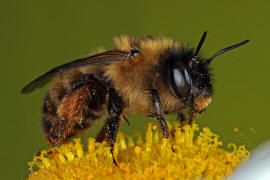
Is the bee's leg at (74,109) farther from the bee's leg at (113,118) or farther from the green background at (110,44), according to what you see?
the green background at (110,44)

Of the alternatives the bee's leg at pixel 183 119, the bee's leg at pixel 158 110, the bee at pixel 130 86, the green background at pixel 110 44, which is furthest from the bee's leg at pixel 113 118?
the green background at pixel 110 44

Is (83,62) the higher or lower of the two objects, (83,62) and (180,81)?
the higher

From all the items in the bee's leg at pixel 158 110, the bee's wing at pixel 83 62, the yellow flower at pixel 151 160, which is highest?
the bee's wing at pixel 83 62

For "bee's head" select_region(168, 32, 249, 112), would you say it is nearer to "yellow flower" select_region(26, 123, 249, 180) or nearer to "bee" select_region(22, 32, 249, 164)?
"bee" select_region(22, 32, 249, 164)

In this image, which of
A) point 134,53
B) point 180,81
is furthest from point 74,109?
point 180,81

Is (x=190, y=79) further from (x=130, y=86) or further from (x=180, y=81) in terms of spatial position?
(x=130, y=86)

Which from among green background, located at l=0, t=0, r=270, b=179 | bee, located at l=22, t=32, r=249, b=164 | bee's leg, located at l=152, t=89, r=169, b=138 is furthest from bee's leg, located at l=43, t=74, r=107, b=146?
green background, located at l=0, t=0, r=270, b=179
